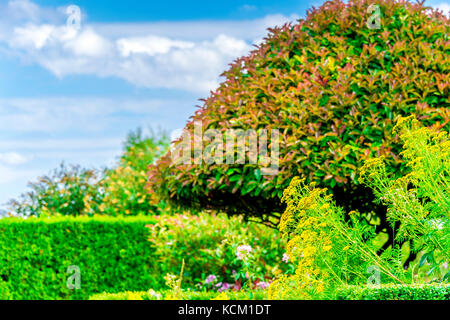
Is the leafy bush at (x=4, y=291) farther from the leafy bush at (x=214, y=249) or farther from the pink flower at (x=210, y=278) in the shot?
the pink flower at (x=210, y=278)

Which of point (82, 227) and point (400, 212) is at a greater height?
point (400, 212)

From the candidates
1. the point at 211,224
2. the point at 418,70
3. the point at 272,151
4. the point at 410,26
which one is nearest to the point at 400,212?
the point at 272,151

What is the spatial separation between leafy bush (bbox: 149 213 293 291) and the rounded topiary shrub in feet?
7.77

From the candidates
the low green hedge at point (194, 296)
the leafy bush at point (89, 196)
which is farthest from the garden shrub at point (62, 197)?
the low green hedge at point (194, 296)

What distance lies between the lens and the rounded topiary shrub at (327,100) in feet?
16.2

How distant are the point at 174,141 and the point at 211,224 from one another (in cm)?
351

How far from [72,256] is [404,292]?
7.23m

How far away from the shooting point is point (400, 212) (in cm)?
420

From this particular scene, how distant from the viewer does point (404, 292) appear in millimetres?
3703

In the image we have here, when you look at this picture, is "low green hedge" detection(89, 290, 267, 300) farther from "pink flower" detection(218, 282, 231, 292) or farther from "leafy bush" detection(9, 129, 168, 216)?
"leafy bush" detection(9, 129, 168, 216)

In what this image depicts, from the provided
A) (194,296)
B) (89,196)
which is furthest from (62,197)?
(194,296)

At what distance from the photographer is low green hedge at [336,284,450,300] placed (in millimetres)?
3668

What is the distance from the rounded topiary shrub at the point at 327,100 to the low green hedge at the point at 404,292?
4.12 ft
